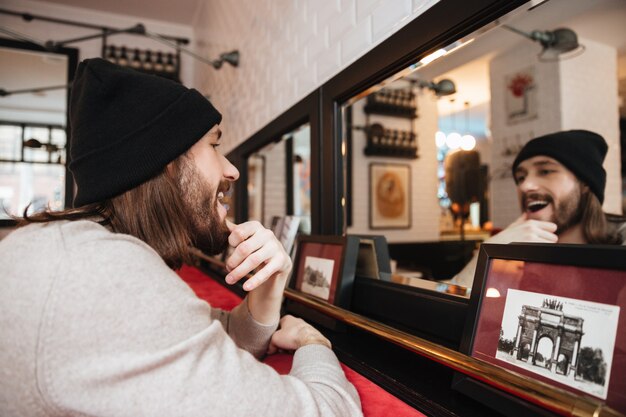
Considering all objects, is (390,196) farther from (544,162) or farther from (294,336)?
(294,336)

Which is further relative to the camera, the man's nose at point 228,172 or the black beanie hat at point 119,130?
the man's nose at point 228,172

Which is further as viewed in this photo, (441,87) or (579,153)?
(441,87)

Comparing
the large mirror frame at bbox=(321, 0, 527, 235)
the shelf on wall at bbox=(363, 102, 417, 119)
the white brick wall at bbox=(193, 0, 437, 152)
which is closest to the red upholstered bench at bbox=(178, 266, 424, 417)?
the large mirror frame at bbox=(321, 0, 527, 235)

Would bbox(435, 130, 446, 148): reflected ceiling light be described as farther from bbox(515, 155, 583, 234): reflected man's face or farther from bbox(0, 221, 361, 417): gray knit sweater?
bbox(0, 221, 361, 417): gray knit sweater

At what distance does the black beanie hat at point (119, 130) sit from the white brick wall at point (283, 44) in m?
0.70

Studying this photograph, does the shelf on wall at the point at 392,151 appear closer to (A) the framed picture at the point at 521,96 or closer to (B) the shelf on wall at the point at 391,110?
(B) the shelf on wall at the point at 391,110

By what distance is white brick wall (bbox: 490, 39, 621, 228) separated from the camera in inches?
105

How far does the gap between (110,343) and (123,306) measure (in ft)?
0.16

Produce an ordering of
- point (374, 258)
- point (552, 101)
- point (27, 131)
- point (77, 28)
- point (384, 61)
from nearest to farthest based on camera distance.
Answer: point (384, 61) < point (374, 258) < point (552, 101) < point (77, 28) < point (27, 131)

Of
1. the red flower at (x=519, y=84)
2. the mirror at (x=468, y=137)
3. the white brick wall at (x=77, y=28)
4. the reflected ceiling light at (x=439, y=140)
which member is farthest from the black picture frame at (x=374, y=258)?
the white brick wall at (x=77, y=28)

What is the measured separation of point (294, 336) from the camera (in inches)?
39.5

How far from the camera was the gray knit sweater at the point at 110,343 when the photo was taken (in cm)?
53

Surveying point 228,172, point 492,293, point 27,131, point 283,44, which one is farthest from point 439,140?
point 27,131

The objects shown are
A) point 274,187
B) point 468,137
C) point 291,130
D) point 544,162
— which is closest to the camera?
point 544,162
